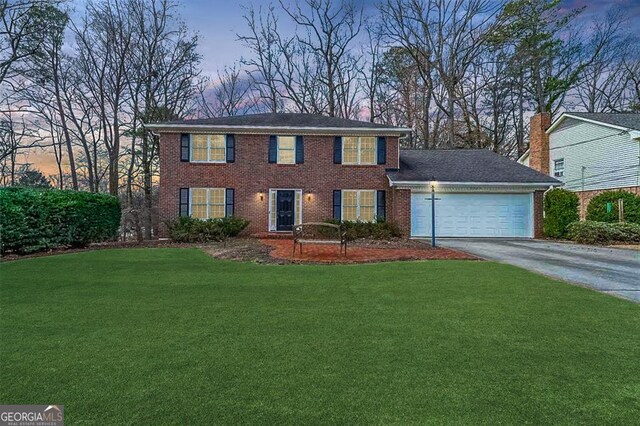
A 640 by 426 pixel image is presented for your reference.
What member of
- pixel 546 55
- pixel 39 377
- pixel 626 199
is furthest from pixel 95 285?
pixel 546 55

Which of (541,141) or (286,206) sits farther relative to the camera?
(541,141)

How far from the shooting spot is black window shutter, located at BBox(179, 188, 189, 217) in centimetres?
1580

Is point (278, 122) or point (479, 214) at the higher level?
point (278, 122)

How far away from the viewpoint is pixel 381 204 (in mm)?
16297

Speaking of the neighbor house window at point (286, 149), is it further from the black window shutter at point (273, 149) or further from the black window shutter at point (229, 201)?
the black window shutter at point (229, 201)

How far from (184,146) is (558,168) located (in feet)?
71.7

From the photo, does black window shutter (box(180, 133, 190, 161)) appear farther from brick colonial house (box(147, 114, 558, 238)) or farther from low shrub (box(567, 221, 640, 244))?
low shrub (box(567, 221, 640, 244))

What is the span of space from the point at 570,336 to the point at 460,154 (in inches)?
648

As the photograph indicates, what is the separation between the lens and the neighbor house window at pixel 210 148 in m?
16.1

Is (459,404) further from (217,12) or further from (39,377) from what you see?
(217,12)

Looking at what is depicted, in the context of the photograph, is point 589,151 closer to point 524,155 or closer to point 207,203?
point 524,155

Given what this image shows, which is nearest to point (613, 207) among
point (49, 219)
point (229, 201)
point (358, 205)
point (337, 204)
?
point (358, 205)

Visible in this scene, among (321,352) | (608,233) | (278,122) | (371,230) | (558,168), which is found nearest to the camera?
(321,352)

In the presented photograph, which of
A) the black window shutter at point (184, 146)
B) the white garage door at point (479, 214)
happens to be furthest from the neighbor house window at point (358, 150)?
the black window shutter at point (184, 146)
